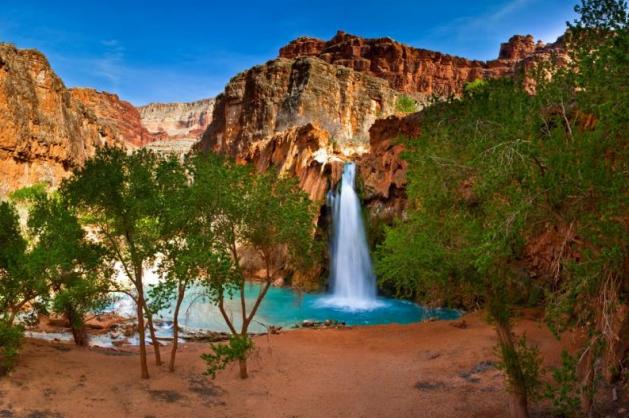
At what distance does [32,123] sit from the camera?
60219 mm

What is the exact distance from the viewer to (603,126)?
7.07m

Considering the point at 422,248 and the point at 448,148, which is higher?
the point at 448,148

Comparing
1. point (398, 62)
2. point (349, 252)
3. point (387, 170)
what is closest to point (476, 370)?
point (349, 252)

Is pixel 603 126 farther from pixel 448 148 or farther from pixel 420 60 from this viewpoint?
pixel 420 60

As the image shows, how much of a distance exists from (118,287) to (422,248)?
9925mm

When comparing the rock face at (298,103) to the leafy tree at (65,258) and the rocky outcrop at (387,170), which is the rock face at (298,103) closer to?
the rocky outcrop at (387,170)

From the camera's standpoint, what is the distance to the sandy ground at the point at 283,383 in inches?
485

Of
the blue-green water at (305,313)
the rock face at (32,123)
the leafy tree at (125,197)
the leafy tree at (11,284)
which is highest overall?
the rock face at (32,123)

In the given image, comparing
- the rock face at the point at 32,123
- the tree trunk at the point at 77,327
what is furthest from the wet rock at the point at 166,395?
the rock face at the point at 32,123

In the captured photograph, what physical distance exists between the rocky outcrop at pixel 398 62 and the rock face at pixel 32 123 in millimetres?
66174

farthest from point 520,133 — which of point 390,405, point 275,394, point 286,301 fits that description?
point 286,301

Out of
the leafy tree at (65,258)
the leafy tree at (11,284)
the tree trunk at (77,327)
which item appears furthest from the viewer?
the tree trunk at (77,327)

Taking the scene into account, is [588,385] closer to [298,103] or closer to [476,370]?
[476,370]

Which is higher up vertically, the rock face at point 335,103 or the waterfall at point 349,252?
the rock face at point 335,103
